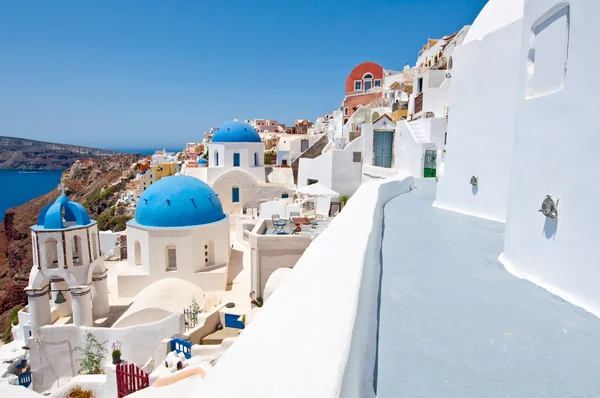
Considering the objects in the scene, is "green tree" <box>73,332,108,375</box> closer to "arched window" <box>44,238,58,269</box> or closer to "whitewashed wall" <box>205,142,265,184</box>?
"arched window" <box>44,238,58,269</box>

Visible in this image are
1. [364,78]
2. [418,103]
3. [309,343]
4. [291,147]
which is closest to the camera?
[309,343]

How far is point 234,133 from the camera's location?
82.8ft

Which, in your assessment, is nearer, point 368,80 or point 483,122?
point 483,122

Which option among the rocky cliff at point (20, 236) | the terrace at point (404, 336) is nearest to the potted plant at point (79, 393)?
the terrace at point (404, 336)

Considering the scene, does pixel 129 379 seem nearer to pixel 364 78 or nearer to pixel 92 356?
pixel 92 356

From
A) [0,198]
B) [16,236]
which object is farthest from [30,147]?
[16,236]

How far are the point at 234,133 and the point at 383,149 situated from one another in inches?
428

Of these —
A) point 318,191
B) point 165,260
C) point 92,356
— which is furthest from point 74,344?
point 318,191

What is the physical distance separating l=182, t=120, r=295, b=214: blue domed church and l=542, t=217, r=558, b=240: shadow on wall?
20443mm

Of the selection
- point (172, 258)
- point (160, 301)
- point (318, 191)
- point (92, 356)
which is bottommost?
point (92, 356)

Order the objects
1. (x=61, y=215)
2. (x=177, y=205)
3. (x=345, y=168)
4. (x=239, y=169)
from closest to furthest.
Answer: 1. (x=61, y=215)
2. (x=177, y=205)
3. (x=345, y=168)
4. (x=239, y=169)

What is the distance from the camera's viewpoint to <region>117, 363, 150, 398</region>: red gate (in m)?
7.82

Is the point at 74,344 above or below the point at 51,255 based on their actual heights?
below

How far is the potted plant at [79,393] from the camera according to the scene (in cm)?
842
